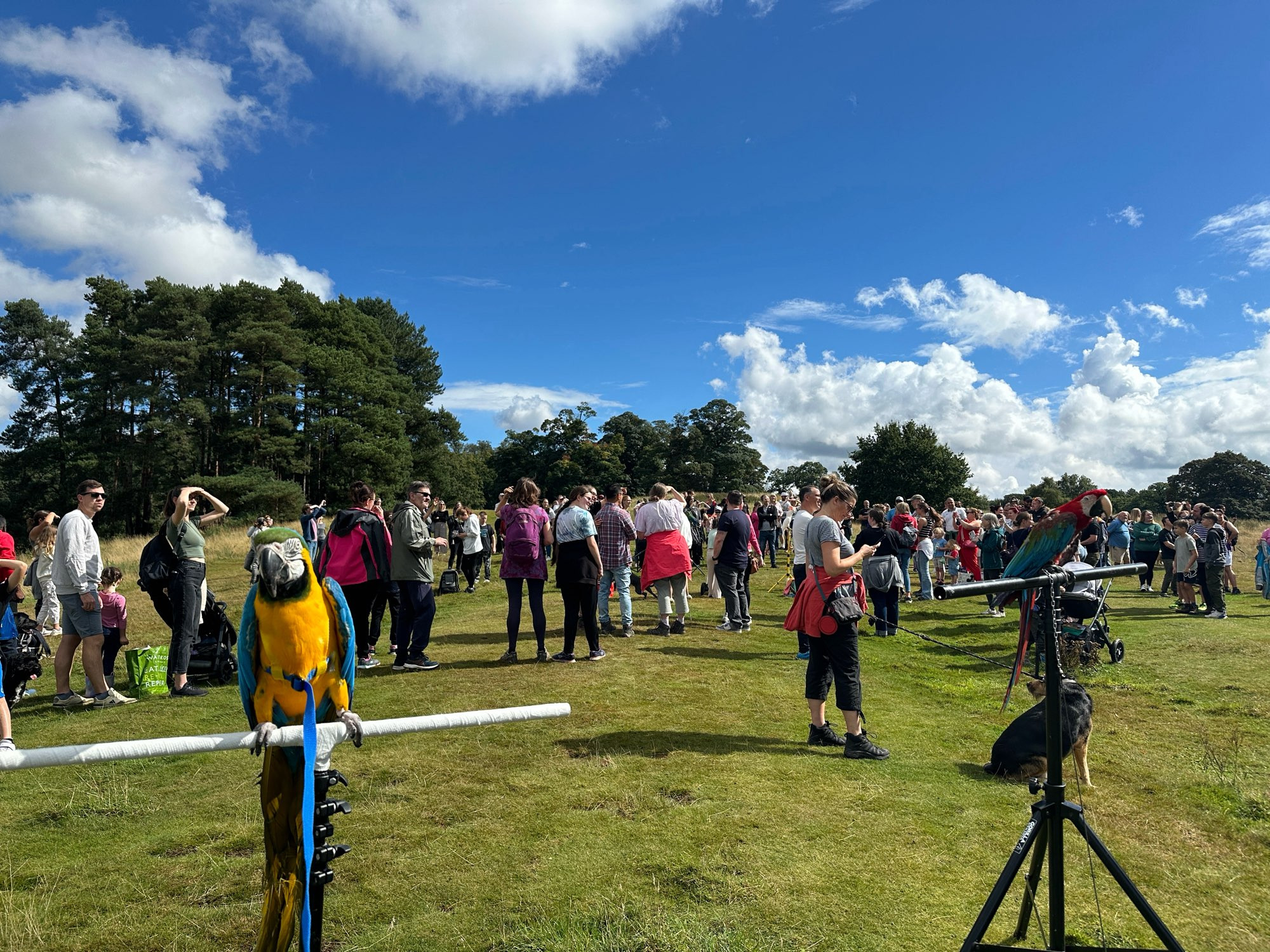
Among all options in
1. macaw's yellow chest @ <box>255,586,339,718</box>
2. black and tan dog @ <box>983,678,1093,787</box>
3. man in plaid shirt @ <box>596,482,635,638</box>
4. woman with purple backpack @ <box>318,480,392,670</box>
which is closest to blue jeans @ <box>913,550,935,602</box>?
man in plaid shirt @ <box>596,482,635,638</box>

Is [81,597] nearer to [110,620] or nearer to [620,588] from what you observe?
[110,620]

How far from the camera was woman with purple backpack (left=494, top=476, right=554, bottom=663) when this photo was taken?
8195 mm

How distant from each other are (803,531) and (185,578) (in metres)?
6.99

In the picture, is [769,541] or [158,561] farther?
[769,541]

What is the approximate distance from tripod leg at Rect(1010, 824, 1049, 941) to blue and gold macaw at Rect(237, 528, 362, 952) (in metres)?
2.61

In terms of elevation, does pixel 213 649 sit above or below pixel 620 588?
below

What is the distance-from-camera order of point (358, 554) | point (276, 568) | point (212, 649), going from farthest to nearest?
point (212, 649), point (358, 554), point (276, 568)

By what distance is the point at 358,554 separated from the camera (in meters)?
7.75

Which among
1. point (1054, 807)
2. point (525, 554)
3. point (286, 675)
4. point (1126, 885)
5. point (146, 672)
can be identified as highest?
point (525, 554)

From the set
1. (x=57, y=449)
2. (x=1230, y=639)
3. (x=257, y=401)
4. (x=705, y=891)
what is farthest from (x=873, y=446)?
(x=705, y=891)

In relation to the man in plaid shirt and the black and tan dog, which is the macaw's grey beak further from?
the man in plaid shirt

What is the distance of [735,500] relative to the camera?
10.5m

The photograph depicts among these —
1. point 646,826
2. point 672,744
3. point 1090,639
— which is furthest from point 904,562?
point 646,826

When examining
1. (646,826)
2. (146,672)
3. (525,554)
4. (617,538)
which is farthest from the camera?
(617,538)
